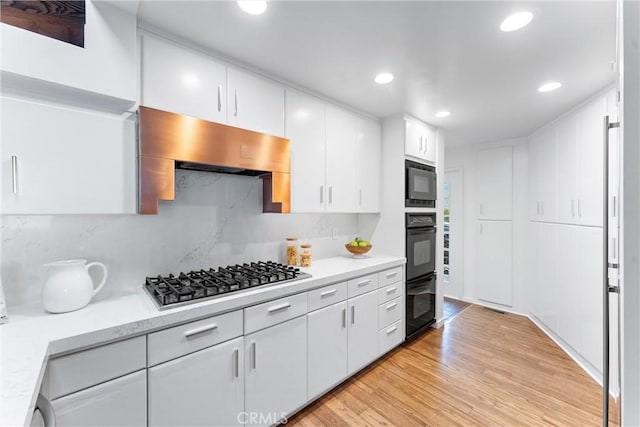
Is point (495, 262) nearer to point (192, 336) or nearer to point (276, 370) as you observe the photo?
point (276, 370)

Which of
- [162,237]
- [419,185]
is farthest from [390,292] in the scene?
[162,237]

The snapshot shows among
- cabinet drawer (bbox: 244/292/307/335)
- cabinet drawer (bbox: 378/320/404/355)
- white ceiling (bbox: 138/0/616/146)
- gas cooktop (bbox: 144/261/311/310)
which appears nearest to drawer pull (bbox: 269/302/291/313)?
cabinet drawer (bbox: 244/292/307/335)

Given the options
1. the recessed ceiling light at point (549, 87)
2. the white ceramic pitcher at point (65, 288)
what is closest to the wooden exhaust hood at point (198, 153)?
the white ceramic pitcher at point (65, 288)

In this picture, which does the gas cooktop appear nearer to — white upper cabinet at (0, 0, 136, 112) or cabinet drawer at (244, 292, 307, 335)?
cabinet drawer at (244, 292, 307, 335)

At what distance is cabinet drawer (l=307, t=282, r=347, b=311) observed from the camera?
76.1 inches

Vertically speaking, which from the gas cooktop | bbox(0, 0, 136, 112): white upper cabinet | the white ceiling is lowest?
the gas cooktop

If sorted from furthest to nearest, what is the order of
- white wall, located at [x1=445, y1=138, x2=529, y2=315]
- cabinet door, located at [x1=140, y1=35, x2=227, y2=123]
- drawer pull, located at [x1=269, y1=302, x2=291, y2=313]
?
white wall, located at [x1=445, y1=138, x2=529, y2=315], drawer pull, located at [x1=269, y1=302, x2=291, y2=313], cabinet door, located at [x1=140, y1=35, x2=227, y2=123]

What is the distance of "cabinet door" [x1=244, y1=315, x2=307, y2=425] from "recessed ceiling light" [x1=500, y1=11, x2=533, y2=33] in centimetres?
207

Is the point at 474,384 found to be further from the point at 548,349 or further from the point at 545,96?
the point at 545,96

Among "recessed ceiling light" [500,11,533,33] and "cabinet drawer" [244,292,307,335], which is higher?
"recessed ceiling light" [500,11,533,33]

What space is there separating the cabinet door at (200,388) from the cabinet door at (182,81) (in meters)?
1.35

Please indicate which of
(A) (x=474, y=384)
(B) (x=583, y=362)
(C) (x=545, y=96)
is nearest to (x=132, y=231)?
(A) (x=474, y=384)

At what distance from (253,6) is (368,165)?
72.5 inches

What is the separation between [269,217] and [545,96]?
105 inches
